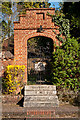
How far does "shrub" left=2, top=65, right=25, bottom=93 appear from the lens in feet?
18.9

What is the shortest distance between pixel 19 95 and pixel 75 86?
9.12ft

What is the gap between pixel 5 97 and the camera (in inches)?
225

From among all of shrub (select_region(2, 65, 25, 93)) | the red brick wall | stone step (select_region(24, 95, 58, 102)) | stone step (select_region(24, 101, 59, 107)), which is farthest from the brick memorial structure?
stone step (select_region(24, 101, 59, 107))

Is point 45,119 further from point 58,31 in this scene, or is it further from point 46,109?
point 58,31

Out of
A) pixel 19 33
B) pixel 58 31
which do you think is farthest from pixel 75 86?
pixel 19 33

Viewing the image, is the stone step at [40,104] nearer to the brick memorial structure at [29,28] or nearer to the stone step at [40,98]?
the stone step at [40,98]

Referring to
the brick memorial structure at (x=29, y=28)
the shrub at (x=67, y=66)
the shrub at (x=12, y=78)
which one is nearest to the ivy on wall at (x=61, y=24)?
the brick memorial structure at (x=29, y=28)

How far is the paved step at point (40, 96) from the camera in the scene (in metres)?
5.22

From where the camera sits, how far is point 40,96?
555 centimetres

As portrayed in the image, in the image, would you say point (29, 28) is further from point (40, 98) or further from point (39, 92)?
point (40, 98)

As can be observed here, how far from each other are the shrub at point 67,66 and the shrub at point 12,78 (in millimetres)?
1670

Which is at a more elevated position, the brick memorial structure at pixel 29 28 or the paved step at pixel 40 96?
the brick memorial structure at pixel 29 28

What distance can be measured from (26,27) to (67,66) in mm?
2957

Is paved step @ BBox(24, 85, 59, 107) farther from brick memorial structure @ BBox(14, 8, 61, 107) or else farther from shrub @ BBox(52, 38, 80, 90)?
brick memorial structure @ BBox(14, 8, 61, 107)
